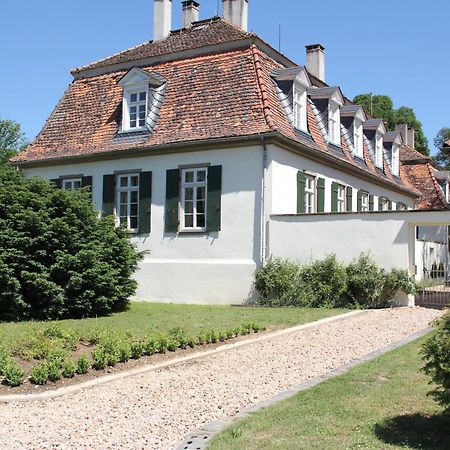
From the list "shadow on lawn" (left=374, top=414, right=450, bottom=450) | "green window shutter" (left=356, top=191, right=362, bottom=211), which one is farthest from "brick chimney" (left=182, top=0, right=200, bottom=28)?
"shadow on lawn" (left=374, top=414, right=450, bottom=450)

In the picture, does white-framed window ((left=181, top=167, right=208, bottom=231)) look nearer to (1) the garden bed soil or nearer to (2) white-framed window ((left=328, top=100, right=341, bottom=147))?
(2) white-framed window ((left=328, top=100, right=341, bottom=147))

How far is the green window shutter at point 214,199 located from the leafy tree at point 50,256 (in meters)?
4.08

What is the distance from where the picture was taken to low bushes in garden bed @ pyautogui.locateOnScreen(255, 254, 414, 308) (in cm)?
1759

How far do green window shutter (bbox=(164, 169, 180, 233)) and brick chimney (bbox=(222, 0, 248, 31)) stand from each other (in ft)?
23.5

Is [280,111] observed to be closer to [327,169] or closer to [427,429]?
[327,169]

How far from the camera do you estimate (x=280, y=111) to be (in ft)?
66.5

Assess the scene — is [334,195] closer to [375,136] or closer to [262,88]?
[262,88]

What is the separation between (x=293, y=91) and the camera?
21.0m

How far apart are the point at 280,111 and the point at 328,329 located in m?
9.28

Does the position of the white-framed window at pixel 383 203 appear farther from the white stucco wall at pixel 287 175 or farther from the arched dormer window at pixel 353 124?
the white stucco wall at pixel 287 175

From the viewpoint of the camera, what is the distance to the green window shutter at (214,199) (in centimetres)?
1967

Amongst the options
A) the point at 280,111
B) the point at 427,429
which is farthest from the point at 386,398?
the point at 280,111

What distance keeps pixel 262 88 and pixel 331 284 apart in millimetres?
6260

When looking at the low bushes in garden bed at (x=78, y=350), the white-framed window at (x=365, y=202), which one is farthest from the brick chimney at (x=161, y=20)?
the low bushes in garden bed at (x=78, y=350)
